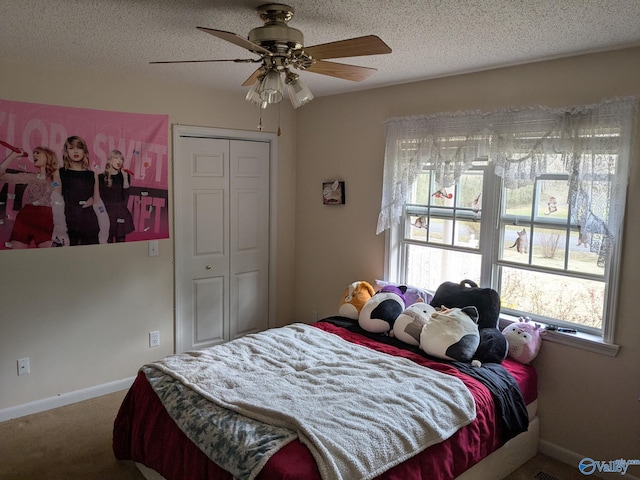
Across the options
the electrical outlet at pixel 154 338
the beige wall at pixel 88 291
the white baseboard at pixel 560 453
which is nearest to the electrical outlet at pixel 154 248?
the beige wall at pixel 88 291

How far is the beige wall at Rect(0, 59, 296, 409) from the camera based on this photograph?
3283 mm

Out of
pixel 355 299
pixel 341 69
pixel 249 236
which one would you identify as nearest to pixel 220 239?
pixel 249 236

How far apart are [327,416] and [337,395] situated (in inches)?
8.4

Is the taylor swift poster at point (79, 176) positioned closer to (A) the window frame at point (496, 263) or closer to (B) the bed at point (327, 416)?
(B) the bed at point (327, 416)

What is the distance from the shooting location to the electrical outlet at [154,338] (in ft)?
12.9

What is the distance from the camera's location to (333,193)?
427 centimetres

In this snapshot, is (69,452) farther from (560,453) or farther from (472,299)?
(560,453)

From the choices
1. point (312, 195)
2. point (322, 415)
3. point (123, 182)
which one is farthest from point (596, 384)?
point (123, 182)

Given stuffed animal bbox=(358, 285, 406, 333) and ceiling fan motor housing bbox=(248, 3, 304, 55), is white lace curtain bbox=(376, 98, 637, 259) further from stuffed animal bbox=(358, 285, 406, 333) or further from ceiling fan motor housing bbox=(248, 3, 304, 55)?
ceiling fan motor housing bbox=(248, 3, 304, 55)

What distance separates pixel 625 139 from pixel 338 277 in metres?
2.45

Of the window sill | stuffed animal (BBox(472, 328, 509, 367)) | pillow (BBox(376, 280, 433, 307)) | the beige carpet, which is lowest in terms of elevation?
the beige carpet

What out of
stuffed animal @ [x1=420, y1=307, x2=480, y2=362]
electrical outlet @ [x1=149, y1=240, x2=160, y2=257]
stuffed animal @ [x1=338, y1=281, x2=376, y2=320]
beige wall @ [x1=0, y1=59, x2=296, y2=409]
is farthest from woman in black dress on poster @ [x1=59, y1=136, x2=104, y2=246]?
stuffed animal @ [x1=420, y1=307, x2=480, y2=362]

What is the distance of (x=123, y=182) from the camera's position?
3.63 meters

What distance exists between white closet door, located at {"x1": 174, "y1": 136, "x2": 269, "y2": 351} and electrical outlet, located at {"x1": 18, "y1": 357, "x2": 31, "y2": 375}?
110cm
